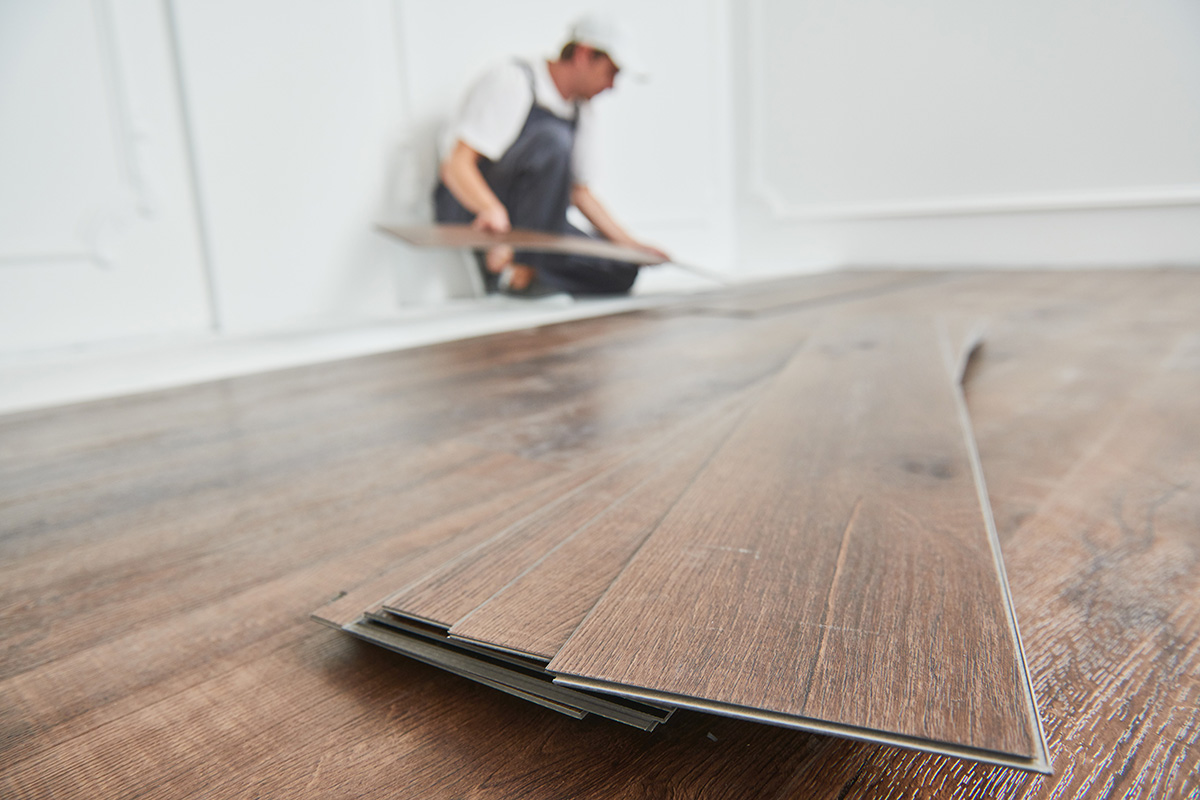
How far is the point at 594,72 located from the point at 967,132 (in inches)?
97.0

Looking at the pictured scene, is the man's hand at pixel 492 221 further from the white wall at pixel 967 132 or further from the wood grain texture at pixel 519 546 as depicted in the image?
the white wall at pixel 967 132

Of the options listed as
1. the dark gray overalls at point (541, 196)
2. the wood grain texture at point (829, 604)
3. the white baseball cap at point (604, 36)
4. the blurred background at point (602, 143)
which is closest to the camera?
the wood grain texture at point (829, 604)

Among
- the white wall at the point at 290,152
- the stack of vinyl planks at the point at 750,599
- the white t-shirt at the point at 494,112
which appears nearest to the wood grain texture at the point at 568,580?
the stack of vinyl planks at the point at 750,599

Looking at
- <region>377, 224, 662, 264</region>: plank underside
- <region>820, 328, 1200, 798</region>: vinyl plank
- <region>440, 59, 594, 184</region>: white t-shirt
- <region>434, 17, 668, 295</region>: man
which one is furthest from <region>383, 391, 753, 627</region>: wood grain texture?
<region>440, 59, 594, 184</region>: white t-shirt

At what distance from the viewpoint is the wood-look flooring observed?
1.11ft

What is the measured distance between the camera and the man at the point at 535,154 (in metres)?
2.54

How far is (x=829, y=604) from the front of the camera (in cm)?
39

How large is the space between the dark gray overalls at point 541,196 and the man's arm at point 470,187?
0.11 meters

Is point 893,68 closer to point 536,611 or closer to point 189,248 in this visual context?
point 189,248

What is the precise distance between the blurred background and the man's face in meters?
0.54

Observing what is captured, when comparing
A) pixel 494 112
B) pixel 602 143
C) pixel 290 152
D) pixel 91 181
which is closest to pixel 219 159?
pixel 290 152

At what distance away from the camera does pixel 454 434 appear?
93 centimetres

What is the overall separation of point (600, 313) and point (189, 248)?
45.8 inches

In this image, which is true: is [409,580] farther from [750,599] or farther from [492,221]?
[492,221]
